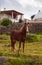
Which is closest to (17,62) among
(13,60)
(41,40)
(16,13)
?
(13,60)

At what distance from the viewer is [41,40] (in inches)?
1080

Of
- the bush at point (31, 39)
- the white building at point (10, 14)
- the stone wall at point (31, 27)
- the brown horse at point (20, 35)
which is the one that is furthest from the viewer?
the white building at point (10, 14)

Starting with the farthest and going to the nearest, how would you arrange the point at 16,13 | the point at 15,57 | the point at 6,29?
the point at 16,13 < the point at 6,29 < the point at 15,57

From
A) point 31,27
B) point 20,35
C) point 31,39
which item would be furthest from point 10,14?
point 20,35

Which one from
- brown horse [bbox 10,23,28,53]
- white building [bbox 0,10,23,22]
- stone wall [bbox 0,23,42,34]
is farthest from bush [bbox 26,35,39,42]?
white building [bbox 0,10,23,22]

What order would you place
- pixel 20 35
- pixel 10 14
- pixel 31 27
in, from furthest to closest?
1. pixel 10 14
2. pixel 31 27
3. pixel 20 35

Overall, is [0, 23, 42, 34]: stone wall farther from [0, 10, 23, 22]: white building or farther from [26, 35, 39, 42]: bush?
[0, 10, 23, 22]: white building

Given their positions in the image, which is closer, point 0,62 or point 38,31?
point 0,62

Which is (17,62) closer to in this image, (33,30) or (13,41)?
(13,41)

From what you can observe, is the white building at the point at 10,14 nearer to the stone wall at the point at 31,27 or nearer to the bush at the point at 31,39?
the stone wall at the point at 31,27

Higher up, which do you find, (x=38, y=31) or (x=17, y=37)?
(x=17, y=37)

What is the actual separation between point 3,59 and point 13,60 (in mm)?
486

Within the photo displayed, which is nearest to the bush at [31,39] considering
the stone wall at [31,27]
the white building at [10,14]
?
the stone wall at [31,27]

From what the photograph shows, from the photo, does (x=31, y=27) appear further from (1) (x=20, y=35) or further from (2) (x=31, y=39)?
(1) (x=20, y=35)
